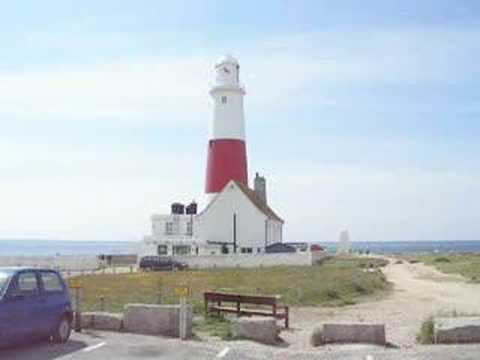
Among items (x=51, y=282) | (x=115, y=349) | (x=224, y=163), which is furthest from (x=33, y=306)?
(x=224, y=163)

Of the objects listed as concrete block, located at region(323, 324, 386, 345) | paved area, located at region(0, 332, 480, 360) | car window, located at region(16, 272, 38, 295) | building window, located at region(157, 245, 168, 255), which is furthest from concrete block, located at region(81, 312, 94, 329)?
building window, located at region(157, 245, 168, 255)

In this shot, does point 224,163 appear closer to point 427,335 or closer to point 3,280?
point 427,335

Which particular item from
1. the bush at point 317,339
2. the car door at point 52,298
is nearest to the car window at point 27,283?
the car door at point 52,298

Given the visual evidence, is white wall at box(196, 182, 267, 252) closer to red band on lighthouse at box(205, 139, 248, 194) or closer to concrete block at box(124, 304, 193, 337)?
red band on lighthouse at box(205, 139, 248, 194)

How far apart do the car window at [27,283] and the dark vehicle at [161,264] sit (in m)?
45.2

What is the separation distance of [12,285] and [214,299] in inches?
347

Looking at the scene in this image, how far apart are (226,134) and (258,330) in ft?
168

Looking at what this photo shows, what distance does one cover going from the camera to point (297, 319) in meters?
24.9

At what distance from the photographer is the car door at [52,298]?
16.2 m

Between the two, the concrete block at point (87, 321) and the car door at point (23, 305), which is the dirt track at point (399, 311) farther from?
→ the car door at point (23, 305)

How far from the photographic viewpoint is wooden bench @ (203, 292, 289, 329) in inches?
856

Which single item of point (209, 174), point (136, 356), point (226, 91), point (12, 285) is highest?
point (226, 91)

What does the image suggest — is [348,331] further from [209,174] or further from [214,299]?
[209,174]

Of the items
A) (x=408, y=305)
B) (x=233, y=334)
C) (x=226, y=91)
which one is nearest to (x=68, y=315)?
(x=233, y=334)
